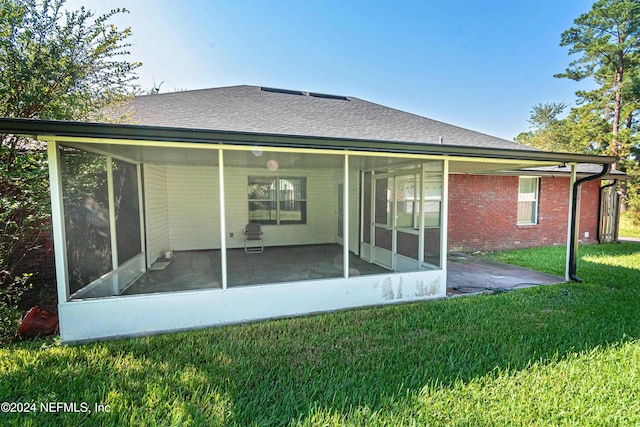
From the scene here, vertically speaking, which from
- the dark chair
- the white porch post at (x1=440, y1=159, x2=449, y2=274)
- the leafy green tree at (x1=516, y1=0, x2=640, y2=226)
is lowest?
the dark chair

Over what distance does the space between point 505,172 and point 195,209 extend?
891cm

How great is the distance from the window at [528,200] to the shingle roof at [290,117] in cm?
291

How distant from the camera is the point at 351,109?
335 inches

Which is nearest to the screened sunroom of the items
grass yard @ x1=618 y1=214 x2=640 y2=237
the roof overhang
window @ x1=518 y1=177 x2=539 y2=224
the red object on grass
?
the roof overhang

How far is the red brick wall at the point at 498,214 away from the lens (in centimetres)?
883

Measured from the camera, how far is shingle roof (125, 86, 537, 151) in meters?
5.95

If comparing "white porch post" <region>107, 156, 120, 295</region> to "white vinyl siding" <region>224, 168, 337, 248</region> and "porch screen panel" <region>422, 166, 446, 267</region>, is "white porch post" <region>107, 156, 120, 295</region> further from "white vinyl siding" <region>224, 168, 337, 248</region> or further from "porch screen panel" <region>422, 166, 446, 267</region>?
"porch screen panel" <region>422, 166, 446, 267</region>

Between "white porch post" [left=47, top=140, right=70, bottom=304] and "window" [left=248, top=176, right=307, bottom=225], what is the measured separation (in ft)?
18.0

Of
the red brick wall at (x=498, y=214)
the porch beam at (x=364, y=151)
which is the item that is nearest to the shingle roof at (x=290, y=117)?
the porch beam at (x=364, y=151)

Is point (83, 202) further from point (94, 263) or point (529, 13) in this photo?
point (529, 13)

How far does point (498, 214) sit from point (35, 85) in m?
10.8

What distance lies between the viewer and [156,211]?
6980mm

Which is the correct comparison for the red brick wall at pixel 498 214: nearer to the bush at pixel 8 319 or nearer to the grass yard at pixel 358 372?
the grass yard at pixel 358 372

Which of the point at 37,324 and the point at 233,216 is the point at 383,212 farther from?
the point at 37,324
